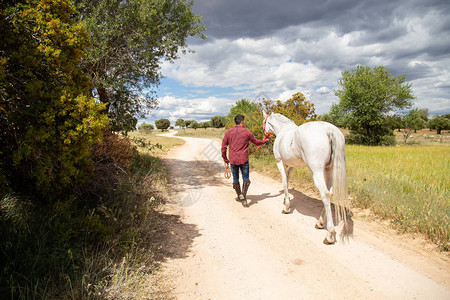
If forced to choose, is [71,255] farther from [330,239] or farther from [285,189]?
[285,189]

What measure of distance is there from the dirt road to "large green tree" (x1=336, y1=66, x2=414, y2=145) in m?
25.8

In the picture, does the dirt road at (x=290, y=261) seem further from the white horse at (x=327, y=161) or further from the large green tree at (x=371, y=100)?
the large green tree at (x=371, y=100)

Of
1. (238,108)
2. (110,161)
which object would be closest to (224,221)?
(110,161)

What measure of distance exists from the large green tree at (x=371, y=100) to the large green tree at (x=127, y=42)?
80.0 ft

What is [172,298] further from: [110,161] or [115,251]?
[110,161]

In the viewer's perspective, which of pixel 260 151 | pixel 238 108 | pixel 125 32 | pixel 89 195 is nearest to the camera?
pixel 89 195

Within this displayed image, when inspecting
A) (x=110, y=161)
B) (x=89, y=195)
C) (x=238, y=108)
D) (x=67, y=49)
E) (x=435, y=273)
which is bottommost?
(x=435, y=273)

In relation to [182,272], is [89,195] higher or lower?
higher

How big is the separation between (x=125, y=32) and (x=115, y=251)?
7136 millimetres

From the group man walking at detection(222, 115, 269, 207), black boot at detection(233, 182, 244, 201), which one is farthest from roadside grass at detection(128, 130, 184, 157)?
black boot at detection(233, 182, 244, 201)

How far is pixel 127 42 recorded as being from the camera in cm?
715

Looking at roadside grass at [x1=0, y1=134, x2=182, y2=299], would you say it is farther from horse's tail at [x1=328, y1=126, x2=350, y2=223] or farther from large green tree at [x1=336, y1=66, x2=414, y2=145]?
large green tree at [x1=336, y1=66, x2=414, y2=145]

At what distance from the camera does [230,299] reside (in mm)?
2908

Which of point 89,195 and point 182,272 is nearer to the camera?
point 182,272
